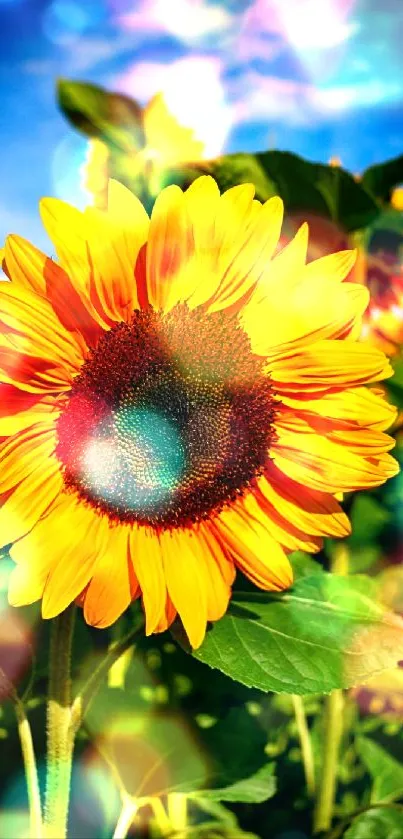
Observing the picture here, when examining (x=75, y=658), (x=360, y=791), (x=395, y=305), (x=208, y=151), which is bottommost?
(x=360, y=791)

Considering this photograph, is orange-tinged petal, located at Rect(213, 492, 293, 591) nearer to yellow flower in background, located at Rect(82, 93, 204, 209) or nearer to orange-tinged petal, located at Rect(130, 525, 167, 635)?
orange-tinged petal, located at Rect(130, 525, 167, 635)

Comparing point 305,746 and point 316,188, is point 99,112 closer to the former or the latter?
point 316,188

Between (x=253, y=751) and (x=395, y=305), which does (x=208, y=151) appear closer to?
(x=395, y=305)

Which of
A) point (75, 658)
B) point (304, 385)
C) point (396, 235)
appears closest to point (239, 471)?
point (304, 385)

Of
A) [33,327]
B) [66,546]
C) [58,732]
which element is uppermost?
[33,327]

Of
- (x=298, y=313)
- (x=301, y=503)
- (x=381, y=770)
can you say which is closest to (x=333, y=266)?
(x=298, y=313)

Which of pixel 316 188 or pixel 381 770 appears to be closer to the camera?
pixel 316 188

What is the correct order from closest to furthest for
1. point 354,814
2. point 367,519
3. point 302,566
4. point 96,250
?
point 96,250 → point 302,566 → point 354,814 → point 367,519
